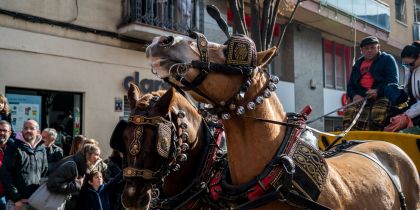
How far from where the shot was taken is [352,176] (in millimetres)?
2980

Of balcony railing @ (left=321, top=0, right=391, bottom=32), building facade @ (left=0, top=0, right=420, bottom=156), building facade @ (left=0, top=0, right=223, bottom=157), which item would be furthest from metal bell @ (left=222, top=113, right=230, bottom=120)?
balcony railing @ (left=321, top=0, right=391, bottom=32)

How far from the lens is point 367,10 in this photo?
1792 cm

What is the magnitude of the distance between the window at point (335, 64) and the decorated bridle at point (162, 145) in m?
14.9

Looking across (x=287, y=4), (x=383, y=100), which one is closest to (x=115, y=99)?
(x=287, y=4)

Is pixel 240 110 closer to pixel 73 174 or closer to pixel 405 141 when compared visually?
pixel 405 141

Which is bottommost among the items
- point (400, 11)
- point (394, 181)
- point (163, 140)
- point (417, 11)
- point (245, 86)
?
point (394, 181)

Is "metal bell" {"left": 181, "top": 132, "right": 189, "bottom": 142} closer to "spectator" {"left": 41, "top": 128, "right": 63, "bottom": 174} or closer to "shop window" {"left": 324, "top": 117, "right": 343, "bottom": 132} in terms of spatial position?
"spectator" {"left": 41, "top": 128, "right": 63, "bottom": 174}

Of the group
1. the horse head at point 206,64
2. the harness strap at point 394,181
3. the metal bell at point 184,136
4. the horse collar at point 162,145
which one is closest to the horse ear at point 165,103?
the horse collar at point 162,145

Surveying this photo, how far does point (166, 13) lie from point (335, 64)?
904cm

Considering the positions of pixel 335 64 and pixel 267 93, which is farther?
pixel 335 64

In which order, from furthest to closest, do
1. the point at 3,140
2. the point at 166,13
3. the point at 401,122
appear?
1. the point at 166,13
2. the point at 3,140
3. the point at 401,122

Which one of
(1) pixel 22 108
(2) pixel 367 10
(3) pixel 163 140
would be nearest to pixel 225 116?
(3) pixel 163 140

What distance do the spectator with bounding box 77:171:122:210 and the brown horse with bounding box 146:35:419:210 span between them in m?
3.67

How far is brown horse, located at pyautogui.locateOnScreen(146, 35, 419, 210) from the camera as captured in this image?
2.30 metres
